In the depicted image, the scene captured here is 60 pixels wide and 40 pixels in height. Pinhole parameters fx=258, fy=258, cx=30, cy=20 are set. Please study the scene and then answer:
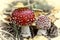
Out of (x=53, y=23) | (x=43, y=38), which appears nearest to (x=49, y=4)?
(x=53, y=23)

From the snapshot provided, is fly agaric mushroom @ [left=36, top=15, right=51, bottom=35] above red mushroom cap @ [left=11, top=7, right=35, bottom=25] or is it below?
below

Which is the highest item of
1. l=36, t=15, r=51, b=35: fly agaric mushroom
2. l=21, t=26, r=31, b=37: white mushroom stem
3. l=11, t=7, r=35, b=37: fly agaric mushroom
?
l=11, t=7, r=35, b=37: fly agaric mushroom

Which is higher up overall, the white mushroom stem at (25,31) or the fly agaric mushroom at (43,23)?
the fly agaric mushroom at (43,23)

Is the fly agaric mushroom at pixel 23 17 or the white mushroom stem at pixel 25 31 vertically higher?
the fly agaric mushroom at pixel 23 17

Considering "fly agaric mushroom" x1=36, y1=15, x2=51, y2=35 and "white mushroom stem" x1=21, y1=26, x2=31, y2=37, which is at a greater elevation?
"fly agaric mushroom" x1=36, y1=15, x2=51, y2=35

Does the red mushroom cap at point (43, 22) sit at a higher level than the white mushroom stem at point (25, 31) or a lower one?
higher

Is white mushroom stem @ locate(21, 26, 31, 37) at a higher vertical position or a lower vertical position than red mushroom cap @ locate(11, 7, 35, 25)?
lower

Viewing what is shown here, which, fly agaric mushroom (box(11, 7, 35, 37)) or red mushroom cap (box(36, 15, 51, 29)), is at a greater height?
fly agaric mushroom (box(11, 7, 35, 37))

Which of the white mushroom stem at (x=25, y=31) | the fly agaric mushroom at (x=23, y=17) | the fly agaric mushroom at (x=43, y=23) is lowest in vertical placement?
the white mushroom stem at (x=25, y=31)

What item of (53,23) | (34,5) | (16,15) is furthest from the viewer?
(34,5)

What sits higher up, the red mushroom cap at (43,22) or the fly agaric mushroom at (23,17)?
the fly agaric mushroom at (23,17)

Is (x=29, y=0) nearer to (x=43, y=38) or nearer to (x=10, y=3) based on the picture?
(x=10, y=3)
